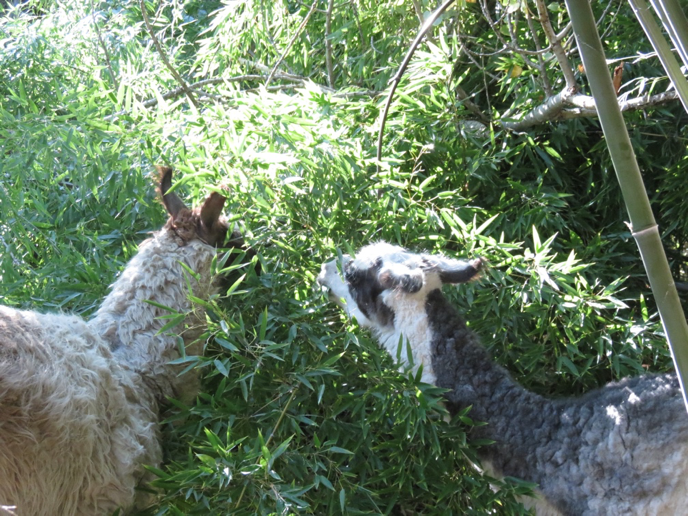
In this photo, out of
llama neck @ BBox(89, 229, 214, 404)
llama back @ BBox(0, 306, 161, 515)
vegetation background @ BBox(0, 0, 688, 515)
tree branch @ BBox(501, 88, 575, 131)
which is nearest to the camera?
llama back @ BBox(0, 306, 161, 515)

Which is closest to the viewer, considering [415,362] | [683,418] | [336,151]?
[683,418]

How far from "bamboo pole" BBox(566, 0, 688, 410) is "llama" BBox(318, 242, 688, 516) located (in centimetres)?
102

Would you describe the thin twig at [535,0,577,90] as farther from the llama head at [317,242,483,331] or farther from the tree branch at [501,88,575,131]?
the llama head at [317,242,483,331]

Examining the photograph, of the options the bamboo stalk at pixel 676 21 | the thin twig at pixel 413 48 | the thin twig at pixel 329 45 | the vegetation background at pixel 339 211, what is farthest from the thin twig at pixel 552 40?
the bamboo stalk at pixel 676 21

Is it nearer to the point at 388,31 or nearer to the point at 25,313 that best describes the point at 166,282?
the point at 25,313

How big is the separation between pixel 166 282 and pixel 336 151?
854mm

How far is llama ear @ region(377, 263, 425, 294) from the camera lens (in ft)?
8.41

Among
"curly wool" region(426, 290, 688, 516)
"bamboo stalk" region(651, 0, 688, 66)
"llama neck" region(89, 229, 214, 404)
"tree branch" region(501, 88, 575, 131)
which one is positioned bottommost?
"curly wool" region(426, 290, 688, 516)

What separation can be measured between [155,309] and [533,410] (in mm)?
1462

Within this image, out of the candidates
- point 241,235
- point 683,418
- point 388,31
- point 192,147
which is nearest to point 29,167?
point 192,147

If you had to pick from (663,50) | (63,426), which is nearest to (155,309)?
(63,426)

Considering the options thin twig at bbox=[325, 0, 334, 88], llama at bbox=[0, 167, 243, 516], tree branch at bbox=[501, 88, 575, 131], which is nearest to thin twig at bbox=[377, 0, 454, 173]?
tree branch at bbox=[501, 88, 575, 131]

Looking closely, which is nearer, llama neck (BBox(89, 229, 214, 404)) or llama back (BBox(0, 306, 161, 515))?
llama back (BBox(0, 306, 161, 515))

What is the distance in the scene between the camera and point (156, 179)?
106 inches
